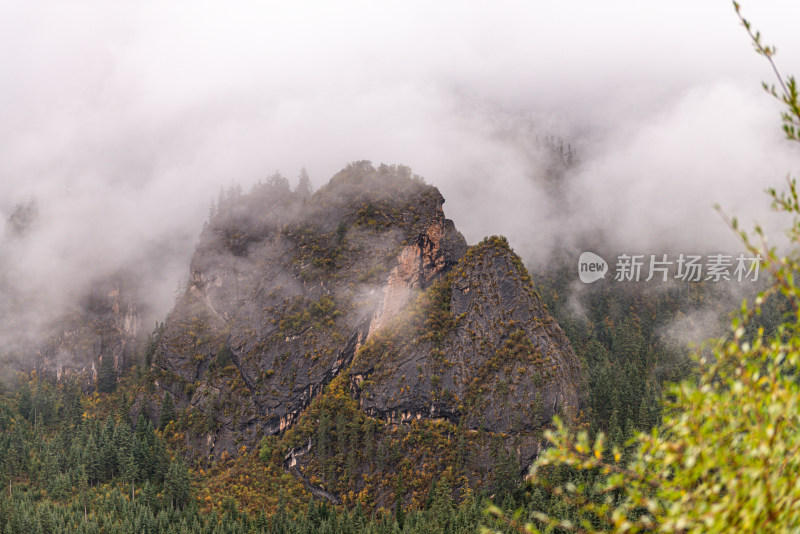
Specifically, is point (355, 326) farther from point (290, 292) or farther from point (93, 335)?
point (93, 335)

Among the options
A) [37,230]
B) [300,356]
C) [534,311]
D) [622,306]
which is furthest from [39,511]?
[622,306]

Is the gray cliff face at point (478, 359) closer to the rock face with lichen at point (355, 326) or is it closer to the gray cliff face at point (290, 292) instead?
the rock face with lichen at point (355, 326)

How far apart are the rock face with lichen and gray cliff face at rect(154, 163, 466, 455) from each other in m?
0.25

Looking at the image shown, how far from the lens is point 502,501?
85.6 metres

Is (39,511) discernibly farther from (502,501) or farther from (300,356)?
(502,501)

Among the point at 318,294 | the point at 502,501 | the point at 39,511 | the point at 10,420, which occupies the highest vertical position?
the point at 318,294

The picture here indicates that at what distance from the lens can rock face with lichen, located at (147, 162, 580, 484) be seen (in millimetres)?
102375

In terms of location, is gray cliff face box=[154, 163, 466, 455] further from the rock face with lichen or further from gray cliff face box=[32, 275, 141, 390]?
gray cliff face box=[32, 275, 141, 390]

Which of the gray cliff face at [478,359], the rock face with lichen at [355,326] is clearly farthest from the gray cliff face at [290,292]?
the gray cliff face at [478,359]

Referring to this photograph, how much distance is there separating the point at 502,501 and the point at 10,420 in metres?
96.8

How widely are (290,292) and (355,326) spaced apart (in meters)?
16.5

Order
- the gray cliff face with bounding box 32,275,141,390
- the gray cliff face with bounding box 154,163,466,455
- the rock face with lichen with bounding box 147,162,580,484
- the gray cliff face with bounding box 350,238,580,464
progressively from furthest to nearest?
the gray cliff face with bounding box 32,275,141,390 → the gray cliff face with bounding box 154,163,466,455 → the rock face with lichen with bounding box 147,162,580,484 → the gray cliff face with bounding box 350,238,580,464


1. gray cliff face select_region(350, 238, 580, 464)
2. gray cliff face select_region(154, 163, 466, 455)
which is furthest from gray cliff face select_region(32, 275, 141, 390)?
gray cliff face select_region(350, 238, 580, 464)

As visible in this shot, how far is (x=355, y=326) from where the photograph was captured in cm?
11469
